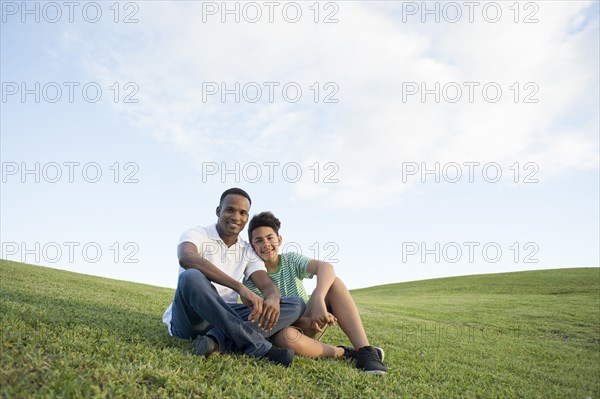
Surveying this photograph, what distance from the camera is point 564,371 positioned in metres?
9.07

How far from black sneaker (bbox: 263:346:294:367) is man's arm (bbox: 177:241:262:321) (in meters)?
0.51

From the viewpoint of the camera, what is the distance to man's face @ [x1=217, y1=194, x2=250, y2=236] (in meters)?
5.26

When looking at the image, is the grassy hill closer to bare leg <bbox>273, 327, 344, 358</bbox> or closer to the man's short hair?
bare leg <bbox>273, 327, 344, 358</bbox>

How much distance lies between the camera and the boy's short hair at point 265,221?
5402mm

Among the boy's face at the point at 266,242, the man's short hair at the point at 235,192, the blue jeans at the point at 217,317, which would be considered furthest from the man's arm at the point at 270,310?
the man's short hair at the point at 235,192

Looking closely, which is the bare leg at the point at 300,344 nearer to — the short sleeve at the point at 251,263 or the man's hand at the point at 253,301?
the man's hand at the point at 253,301

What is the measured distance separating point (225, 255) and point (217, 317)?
1.01 m

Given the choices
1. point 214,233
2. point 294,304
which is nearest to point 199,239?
point 214,233

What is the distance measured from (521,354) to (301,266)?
756cm

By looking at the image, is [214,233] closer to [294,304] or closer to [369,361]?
[294,304]

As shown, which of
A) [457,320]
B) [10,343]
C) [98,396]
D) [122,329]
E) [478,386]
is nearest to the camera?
[98,396]

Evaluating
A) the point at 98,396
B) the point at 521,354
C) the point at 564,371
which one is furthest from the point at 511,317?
the point at 98,396

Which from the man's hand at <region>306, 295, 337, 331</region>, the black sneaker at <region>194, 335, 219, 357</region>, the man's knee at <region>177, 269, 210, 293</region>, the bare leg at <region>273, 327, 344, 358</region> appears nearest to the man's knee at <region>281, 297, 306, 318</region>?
the man's hand at <region>306, 295, 337, 331</region>

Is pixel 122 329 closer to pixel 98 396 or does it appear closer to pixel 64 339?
pixel 64 339
